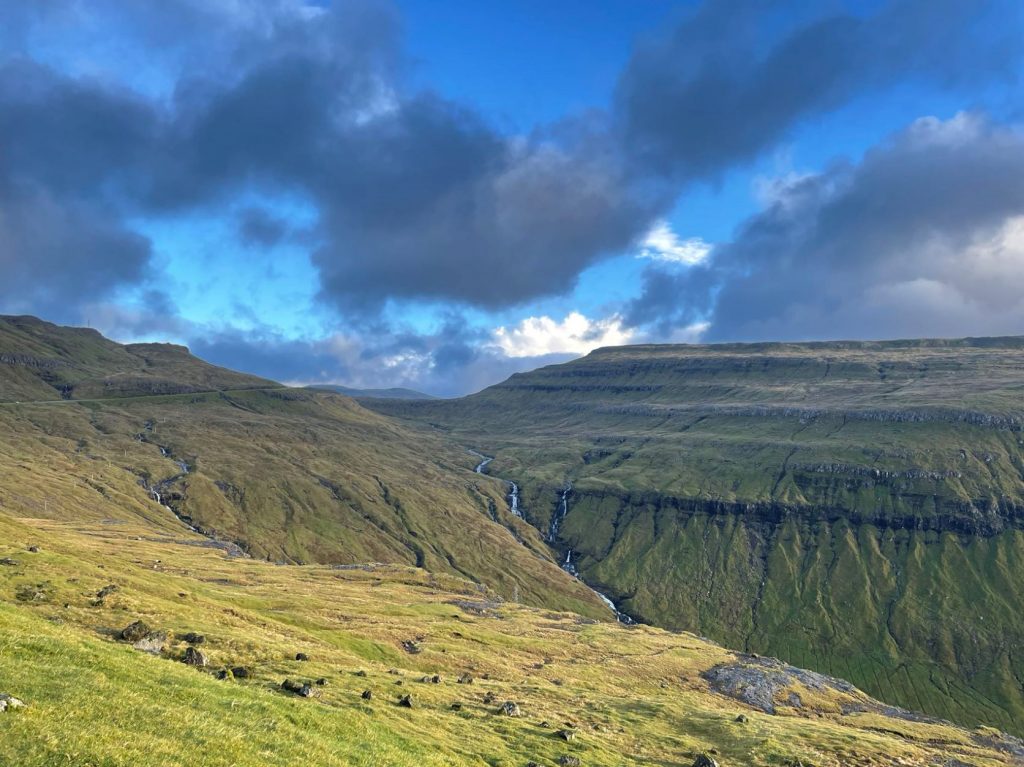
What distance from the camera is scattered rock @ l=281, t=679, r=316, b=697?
3975cm

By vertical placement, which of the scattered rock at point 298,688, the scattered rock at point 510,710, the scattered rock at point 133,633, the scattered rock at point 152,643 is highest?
the scattered rock at point 133,633

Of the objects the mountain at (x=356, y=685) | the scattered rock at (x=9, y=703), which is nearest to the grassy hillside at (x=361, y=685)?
the mountain at (x=356, y=685)

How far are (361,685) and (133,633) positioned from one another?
16.5 meters

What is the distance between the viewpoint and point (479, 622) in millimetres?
129125

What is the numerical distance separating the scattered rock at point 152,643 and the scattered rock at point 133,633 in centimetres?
35

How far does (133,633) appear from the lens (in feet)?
151

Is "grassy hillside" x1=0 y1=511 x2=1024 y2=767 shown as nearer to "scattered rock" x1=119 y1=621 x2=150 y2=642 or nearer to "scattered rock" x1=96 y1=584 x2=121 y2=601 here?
"scattered rock" x1=96 y1=584 x2=121 y2=601

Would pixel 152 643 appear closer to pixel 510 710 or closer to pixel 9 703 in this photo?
pixel 9 703

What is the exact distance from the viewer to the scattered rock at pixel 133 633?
45469 millimetres

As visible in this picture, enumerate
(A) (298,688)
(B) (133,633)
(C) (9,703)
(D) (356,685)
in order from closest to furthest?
(C) (9,703), (A) (298,688), (B) (133,633), (D) (356,685)

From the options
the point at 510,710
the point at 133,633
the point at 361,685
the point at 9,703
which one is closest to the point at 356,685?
the point at 361,685

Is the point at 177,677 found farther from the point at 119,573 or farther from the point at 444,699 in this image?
the point at 119,573

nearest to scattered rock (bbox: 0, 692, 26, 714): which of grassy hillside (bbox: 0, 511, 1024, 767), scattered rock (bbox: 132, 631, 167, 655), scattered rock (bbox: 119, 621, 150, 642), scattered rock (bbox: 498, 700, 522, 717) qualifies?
grassy hillside (bbox: 0, 511, 1024, 767)

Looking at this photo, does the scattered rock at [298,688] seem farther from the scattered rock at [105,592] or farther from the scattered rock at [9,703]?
the scattered rock at [105,592]
